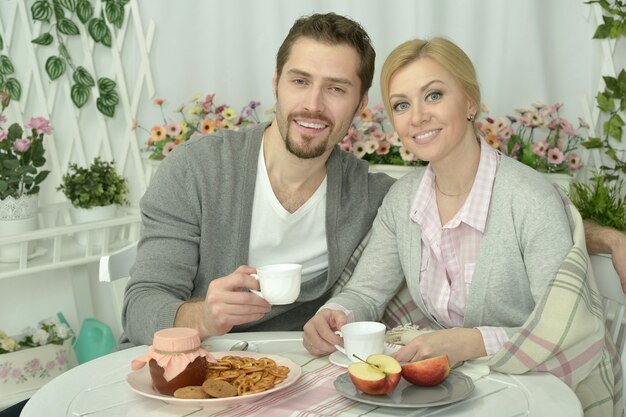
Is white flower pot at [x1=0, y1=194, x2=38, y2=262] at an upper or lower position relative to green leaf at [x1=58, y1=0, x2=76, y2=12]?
A: lower

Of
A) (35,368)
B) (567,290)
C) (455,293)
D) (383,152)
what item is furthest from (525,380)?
(35,368)

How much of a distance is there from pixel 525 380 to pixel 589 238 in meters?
0.44

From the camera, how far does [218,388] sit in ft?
3.43

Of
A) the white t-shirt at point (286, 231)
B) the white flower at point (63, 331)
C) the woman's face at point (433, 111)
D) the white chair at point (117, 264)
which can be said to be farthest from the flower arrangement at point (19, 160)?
the woman's face at point (433, 111)

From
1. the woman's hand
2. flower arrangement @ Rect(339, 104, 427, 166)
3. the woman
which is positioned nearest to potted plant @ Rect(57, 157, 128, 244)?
flower arrangement @ Rect(339, 104, 427, 166)

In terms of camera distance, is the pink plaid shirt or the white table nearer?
the white table

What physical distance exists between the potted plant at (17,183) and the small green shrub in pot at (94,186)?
0.42ft

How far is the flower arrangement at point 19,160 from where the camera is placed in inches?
83.4

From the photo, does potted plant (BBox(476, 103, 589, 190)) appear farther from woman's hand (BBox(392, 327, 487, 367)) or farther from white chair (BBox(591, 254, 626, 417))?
woman's hand (BBox(392, 327, 487, 367))

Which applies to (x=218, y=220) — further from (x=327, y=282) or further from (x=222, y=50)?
(x=222, y=50)

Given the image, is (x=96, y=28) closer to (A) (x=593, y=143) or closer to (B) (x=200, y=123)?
(B) (x=200, y=123)

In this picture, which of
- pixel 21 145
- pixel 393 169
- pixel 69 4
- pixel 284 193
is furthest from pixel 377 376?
pixel 69 4

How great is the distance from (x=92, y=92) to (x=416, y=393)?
1.78 metres

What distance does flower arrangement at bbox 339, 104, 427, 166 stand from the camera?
206 centimetres
